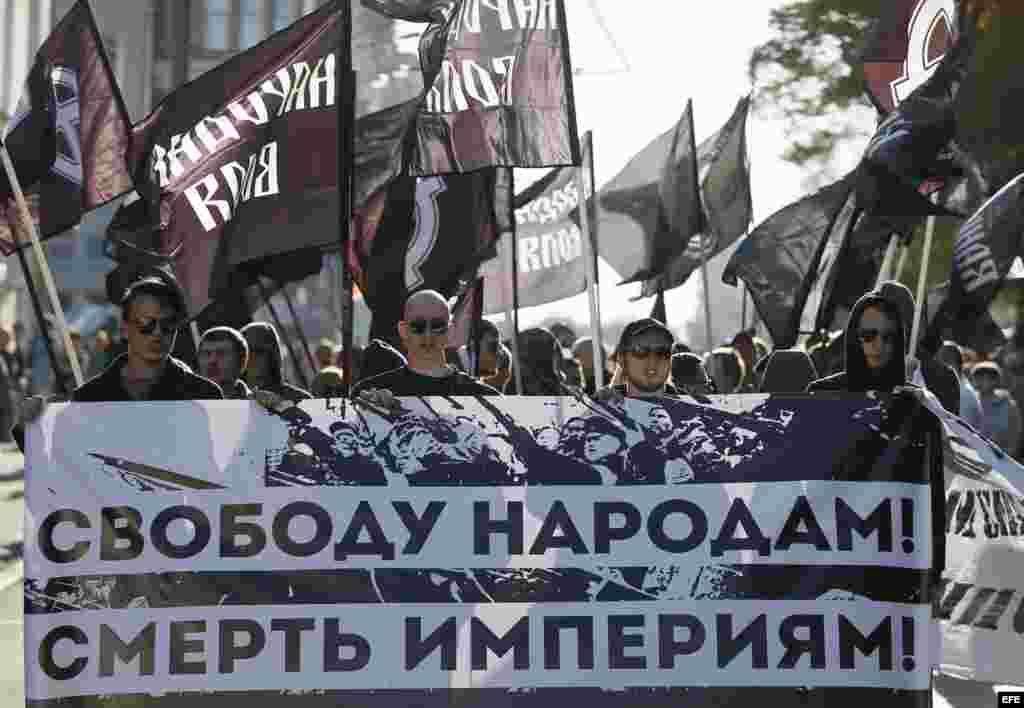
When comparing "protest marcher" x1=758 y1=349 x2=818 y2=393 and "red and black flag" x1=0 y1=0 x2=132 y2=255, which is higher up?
"red and black flag" x1=0 y1=0 x2=132 y2=255

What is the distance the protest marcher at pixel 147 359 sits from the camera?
7508mm

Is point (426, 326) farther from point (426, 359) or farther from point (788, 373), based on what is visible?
point (788, 373)

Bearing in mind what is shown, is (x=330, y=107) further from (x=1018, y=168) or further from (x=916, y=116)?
(x=1018, y=168)

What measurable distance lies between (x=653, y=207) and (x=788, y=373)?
671cm

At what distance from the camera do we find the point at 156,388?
756 cm

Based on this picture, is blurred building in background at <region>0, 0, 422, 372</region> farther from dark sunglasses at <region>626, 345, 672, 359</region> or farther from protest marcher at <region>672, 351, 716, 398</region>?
dark sunglasses at <region>626, 345, 672, 359</region>

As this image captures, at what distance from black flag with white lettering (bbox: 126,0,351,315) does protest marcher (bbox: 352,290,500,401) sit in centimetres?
112

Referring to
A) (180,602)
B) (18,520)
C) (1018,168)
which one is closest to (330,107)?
(180,602)

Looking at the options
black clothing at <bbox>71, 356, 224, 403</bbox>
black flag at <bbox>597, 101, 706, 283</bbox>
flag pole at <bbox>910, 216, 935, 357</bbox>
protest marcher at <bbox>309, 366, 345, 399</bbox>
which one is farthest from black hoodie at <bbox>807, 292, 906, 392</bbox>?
black flag at <bbox>597, 101, 706, 283</bbox>

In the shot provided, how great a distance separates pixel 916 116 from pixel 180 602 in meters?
5.41

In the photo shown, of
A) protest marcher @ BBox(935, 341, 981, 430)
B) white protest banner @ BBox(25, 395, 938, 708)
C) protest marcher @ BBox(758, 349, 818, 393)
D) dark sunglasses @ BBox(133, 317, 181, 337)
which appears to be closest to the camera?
white protest banner @ BBox(25, 395, 938, 708)

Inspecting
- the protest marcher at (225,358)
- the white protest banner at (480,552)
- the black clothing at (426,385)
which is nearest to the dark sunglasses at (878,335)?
the white protest banner at (480,552)

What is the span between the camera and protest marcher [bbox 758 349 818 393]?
1048 cm

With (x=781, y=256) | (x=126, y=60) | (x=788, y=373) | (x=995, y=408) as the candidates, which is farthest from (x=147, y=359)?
(x=126, y=60)
